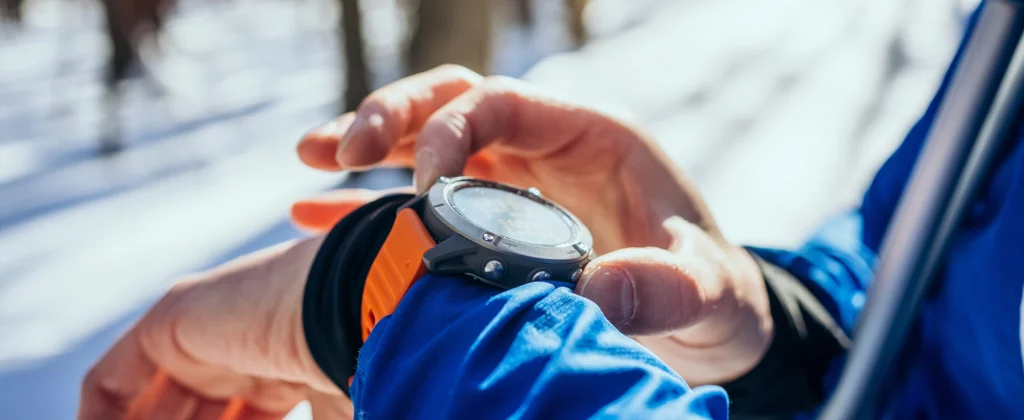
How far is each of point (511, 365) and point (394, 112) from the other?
322 mm

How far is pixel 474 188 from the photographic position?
46 cm

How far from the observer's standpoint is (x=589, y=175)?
0.67 metres

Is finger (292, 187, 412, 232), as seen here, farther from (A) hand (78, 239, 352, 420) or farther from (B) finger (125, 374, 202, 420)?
(B) finger (125, 374, 202, 420)

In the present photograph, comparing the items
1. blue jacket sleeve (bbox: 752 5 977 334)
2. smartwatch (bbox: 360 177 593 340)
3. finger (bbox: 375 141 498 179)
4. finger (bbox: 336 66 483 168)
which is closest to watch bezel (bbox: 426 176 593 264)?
smartwatch (bbox: 360 177 593 340)

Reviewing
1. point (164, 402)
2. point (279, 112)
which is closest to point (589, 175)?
point (164, 402)

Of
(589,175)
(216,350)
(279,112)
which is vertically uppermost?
(589,175)

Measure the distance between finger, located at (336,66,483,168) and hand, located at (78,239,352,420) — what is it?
4.0 inches

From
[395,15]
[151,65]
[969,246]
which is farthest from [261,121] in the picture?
[969,246]

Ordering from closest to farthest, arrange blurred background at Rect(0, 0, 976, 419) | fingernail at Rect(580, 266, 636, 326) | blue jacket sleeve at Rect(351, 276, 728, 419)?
blue jacket sleeve at Rect(351, 276, 728, 419) < fingernail at Rect(580, 266, 636, 326) < blurred background at Rect(0, 0, 976, 419)

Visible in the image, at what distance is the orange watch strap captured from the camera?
38 centimetres

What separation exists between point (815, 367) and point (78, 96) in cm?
232

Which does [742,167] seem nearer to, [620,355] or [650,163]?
[650,163]

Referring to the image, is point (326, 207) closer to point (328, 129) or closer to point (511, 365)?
point (328, 129)

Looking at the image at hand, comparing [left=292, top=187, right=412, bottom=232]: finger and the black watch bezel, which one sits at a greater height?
the black watch bezel
